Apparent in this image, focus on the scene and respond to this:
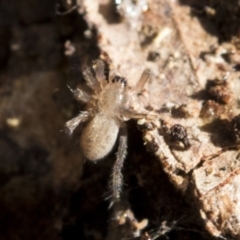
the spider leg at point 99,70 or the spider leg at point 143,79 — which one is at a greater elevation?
the spider leg at point 99,70

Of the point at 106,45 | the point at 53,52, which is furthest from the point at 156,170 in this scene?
the point at 53,52

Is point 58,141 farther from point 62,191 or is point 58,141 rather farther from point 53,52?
point 53,52

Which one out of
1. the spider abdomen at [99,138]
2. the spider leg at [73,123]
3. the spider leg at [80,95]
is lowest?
the spider abdomen at [99,138]

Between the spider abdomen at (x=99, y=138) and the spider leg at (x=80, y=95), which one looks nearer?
the spider abdomen at (x=99, y=138)

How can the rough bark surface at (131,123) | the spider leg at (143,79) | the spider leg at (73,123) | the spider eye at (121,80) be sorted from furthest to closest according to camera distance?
the spider leg at (73,123), the spider eye at (121,80), the spider leg at (143,79), the rough bark surface at (131,123)

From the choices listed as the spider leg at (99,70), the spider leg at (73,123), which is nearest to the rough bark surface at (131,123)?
the spider leg at (99,70)

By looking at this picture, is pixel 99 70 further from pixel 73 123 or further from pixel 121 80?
pixel 73 123

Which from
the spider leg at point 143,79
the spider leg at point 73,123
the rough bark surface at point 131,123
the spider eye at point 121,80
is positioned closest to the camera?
the rough bark surface at point 131,123

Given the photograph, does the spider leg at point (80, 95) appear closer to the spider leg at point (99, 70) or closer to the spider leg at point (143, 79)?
the spider leg at point (99, 70)
